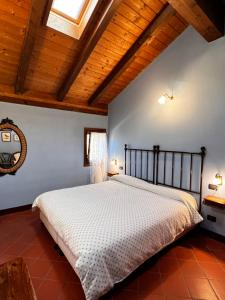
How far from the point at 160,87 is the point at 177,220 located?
238cm

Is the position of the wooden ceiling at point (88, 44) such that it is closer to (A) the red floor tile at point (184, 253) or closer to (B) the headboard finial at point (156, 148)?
(B) the headboard finial at point (156, 148)

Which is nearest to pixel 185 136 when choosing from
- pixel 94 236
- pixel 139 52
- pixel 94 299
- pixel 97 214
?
pixel 139 52

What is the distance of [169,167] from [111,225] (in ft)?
5.95

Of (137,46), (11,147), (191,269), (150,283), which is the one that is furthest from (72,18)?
(191,269)

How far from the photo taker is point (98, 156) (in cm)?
460

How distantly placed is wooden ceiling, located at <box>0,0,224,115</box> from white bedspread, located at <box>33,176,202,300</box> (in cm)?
213

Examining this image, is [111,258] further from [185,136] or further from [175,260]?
[185,136]

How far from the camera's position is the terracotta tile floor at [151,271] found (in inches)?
67.5

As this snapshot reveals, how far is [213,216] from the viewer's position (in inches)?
105

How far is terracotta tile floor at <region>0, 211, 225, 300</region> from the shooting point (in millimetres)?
1714

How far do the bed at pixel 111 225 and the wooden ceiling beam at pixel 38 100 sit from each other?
6.34 ft

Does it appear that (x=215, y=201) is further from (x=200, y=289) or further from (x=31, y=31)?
(x=31, y=31)

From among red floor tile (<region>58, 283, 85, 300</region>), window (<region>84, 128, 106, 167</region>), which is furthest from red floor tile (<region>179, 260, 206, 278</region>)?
window (<region>84, 128, 106, 167</region>)

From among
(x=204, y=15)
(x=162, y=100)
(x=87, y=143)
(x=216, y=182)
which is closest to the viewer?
(x=204, y=15)
